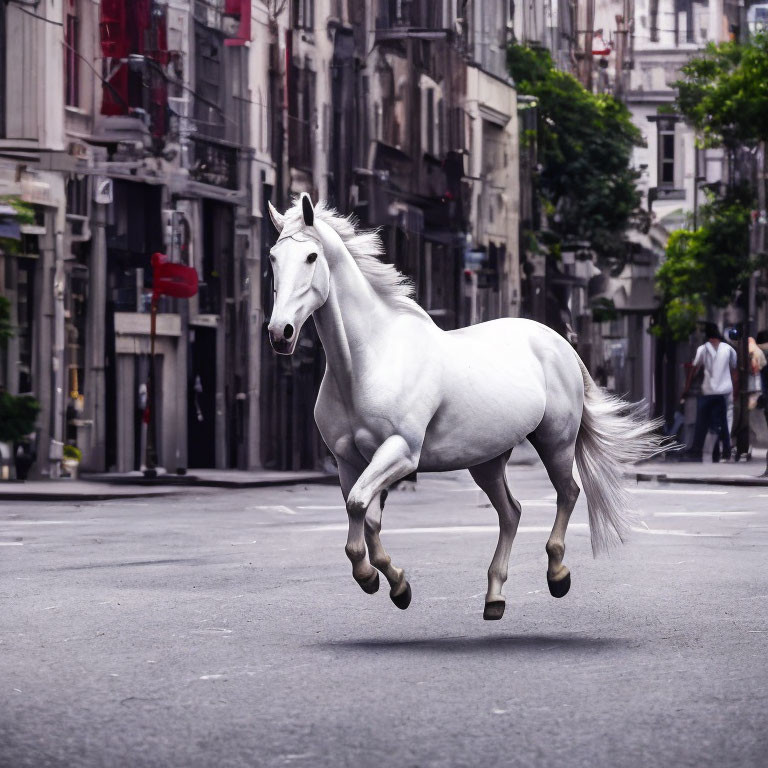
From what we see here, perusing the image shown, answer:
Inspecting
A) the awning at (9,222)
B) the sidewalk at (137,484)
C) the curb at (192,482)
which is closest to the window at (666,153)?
the sidewalk at (137,484)

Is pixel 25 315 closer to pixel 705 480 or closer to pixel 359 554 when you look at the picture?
pixel 705 480

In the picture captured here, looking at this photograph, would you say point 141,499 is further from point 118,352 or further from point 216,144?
point 216,144

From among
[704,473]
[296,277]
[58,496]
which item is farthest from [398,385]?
[704,473]

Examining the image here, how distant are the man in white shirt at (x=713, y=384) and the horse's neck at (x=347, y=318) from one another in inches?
814

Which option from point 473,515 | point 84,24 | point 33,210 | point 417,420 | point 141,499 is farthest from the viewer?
point 84,24

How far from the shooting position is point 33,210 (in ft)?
89.6

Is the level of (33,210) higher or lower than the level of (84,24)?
lower

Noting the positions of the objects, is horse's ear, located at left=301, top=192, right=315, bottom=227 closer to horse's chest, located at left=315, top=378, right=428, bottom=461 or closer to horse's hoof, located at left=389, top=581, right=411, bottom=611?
horse's chest, located at left=315, top=378, right=428, bottom=461

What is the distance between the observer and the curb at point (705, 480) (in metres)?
25.6

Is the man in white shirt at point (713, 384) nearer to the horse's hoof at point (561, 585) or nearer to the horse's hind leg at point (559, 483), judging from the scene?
the horse's hind leg at point (559, 483)

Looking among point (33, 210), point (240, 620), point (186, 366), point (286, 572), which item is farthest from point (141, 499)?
point (240, 620)

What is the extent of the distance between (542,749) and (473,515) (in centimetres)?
1322

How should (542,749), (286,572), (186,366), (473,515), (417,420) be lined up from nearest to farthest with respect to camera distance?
1. (542,749)
2. (417,420)
3. (286,572)
4. (473,515)
5. (186,366)

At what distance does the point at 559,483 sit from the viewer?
36.5 ft
